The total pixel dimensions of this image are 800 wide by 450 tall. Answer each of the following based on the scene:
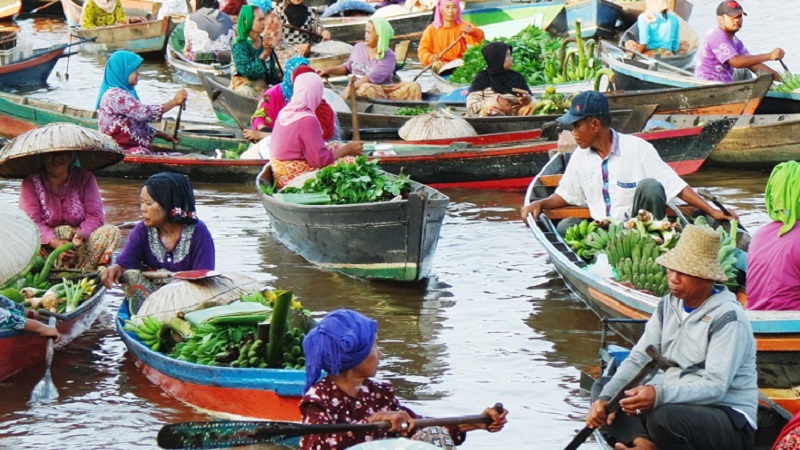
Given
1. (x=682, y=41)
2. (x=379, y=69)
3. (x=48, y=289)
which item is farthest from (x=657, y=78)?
(x=48, y=289)

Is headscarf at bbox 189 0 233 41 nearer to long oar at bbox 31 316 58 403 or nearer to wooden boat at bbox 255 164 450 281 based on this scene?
wooden boat at bbox 255 164 450 281

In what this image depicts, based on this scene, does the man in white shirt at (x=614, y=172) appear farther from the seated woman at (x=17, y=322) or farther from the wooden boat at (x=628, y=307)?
the seated woman at (x=17, y=322)

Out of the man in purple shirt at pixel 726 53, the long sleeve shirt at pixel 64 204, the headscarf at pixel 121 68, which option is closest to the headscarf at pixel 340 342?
the long sleeve shirt at pixel 64 204

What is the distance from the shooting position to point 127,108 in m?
10.8

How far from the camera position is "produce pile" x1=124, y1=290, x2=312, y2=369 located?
6.02 meters

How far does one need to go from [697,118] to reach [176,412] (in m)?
6.27

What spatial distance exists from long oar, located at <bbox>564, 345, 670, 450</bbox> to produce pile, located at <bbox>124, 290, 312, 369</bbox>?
1557 mm

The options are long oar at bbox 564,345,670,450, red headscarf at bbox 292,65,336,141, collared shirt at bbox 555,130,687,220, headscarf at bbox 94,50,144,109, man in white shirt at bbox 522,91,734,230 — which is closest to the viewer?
long oar at bbox 564,345,670,450

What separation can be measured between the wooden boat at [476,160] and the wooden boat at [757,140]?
1.31 ft

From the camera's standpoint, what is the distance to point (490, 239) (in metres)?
10.4

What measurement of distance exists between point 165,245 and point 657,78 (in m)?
7.35

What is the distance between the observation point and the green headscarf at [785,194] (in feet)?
19.0

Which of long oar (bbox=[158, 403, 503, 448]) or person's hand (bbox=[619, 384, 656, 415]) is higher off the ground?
long oar (bbox=[158, 403, 503, 448])

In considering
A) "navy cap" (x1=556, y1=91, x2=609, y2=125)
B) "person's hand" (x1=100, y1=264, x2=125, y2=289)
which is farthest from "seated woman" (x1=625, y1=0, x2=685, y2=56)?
"person's hand" (x1=100, y1=264, x2=125, y2=289)
